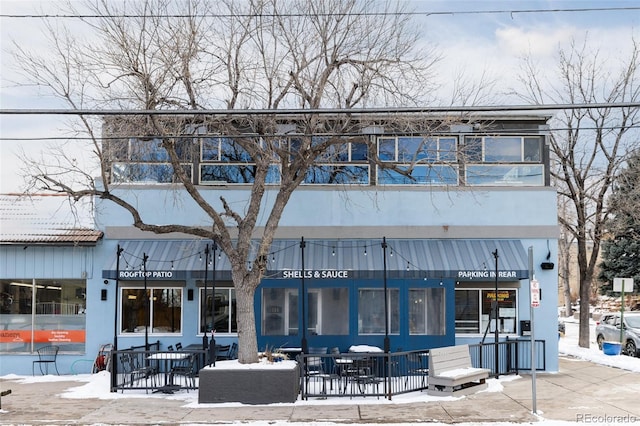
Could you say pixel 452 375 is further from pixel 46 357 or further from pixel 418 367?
pixel 46 357

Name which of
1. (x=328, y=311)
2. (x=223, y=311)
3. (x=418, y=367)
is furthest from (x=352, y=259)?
(x=223, y=311)

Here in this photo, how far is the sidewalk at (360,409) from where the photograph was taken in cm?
1373

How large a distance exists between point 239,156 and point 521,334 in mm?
9829

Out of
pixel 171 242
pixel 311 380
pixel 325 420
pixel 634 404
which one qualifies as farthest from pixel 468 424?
pixel 171 242

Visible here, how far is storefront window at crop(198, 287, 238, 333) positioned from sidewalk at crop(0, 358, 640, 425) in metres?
4.57

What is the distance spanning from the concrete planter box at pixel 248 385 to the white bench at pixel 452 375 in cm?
321

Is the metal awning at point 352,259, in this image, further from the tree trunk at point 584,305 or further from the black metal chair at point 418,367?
the tree trunk at point 584,305

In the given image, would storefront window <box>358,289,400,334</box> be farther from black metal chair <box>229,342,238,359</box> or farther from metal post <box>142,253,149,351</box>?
metal post <box>142,253,149,351</box>

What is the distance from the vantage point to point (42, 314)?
21141 millimetres

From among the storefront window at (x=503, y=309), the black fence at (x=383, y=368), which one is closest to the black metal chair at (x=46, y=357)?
the black fence at (x=383, y=368)

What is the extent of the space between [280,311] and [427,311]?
4.24m

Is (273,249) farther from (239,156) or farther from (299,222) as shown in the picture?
(239,156)

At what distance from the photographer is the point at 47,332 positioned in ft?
68.9

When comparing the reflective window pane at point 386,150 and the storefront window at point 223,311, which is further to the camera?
the reflective window pane at point 386,150
